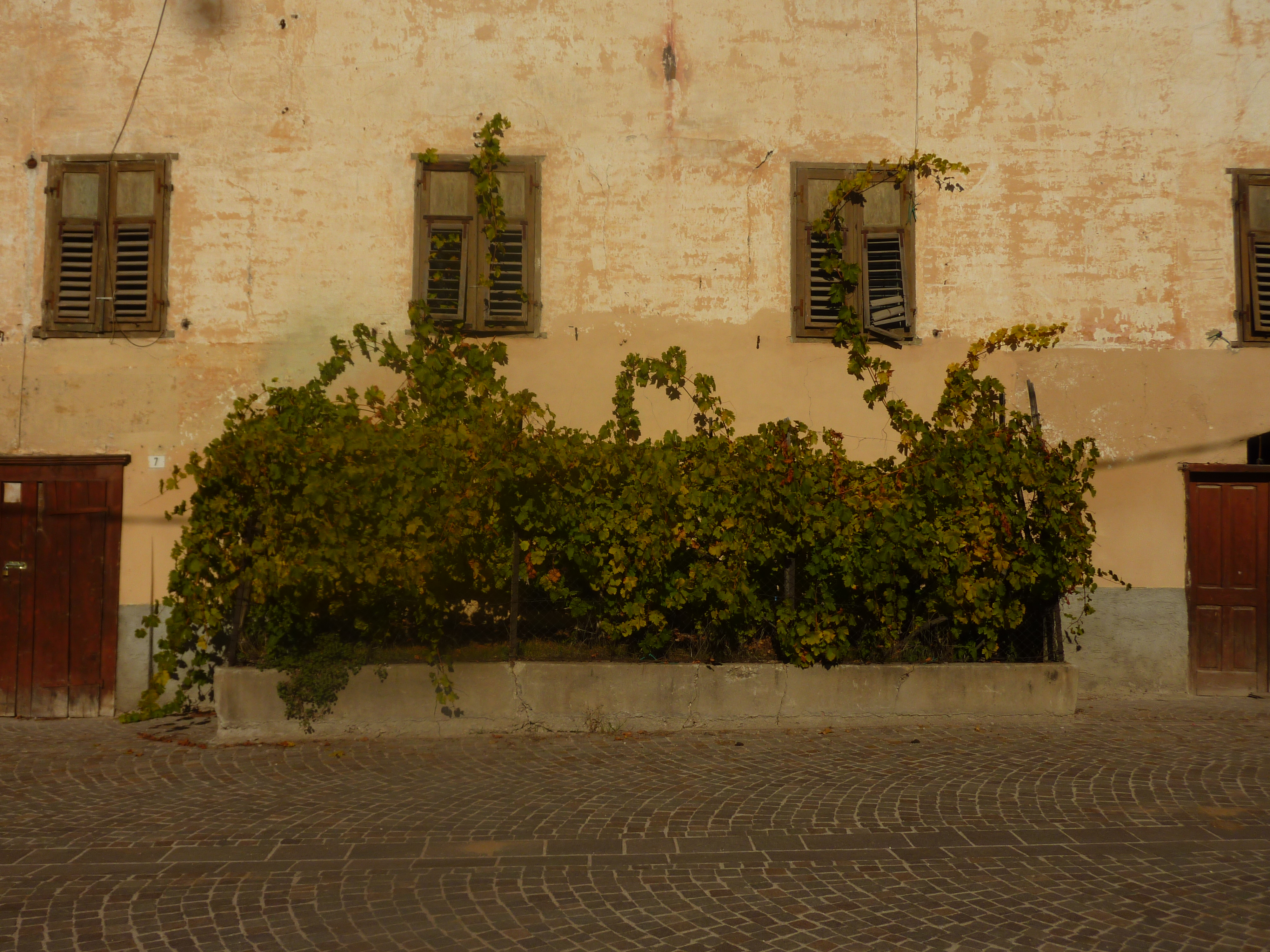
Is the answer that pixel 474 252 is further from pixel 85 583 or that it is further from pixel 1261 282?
pixel 1261 282

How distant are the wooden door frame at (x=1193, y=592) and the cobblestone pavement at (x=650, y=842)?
164cm

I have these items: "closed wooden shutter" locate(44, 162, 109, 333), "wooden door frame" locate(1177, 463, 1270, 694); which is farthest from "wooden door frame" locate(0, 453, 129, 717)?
"wooden door frame" locate(1177, 463, 1270, 694)

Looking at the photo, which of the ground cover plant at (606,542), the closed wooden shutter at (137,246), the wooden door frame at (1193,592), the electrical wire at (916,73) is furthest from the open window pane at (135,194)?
the wooden door frame at (1193,592)

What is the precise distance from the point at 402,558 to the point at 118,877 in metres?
3.04

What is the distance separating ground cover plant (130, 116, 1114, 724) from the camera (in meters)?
7.49

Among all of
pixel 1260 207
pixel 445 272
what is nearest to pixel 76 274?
pixel 445 272

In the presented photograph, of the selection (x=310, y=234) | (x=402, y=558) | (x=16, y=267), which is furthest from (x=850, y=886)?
(x=16, y=267)

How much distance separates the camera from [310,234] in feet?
30.6

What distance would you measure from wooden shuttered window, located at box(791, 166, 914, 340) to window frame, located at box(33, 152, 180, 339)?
6.00 meters

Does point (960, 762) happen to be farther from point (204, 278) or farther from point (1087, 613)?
point (204, 278)

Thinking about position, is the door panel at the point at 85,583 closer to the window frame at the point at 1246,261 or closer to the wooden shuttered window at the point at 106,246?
the wooden shuttered window at the point at 106,246

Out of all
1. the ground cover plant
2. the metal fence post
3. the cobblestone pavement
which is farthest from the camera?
the metal fence post

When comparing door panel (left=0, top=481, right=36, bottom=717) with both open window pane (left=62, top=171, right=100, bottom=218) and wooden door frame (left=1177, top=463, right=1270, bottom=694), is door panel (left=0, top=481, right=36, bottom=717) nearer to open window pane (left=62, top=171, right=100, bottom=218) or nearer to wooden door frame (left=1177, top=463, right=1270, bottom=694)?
open window pane (left=62, top=171, right=100, bottom=218)

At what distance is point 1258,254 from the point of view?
9672 millimetres
